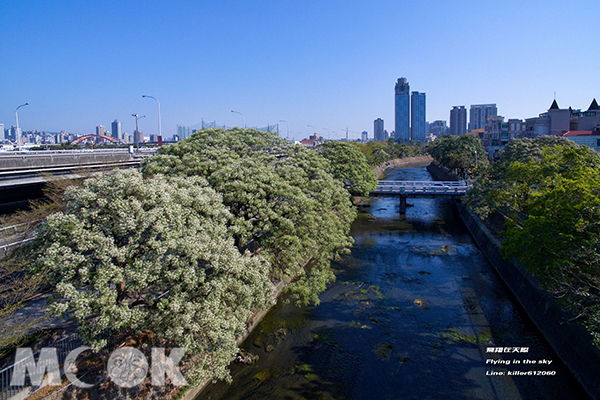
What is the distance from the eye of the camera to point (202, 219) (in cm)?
1494

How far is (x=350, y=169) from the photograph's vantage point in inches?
1681

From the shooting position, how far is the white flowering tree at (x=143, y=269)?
1102 centimetres

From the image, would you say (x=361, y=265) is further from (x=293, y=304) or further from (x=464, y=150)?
(x=464, y=150)

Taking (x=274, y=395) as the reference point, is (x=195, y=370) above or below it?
above

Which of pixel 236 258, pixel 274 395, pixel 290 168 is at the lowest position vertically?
pixel 274 395

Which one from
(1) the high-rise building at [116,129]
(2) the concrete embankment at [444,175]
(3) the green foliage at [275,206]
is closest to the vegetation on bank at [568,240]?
(3) the green foliage at [275,206]

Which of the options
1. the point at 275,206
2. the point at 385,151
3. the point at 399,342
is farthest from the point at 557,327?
the point at 385,151

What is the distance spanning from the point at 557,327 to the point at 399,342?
24.2 ft

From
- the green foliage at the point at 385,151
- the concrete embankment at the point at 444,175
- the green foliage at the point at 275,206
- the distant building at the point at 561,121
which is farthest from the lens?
the green foliage at the point at 385,151

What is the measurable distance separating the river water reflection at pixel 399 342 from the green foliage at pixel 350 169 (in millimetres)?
13448

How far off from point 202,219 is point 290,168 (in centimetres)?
906

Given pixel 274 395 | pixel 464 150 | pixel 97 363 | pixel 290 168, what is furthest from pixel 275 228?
pixel 464 150

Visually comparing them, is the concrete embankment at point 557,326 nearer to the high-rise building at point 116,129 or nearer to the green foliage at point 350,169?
the green foliage at point 350,169

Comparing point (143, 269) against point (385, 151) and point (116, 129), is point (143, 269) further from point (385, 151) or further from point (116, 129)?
point (116, 129)
